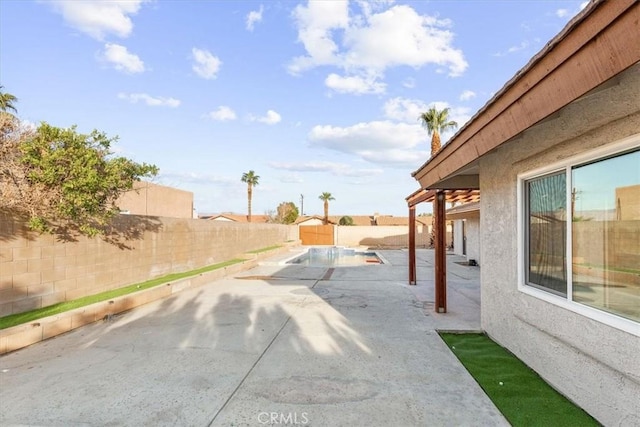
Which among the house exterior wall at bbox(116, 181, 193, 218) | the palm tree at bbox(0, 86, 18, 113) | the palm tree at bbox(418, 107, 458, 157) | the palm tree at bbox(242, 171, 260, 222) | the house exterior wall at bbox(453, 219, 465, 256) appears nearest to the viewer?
the palm tree at bbox(0, 86, 18, 113)

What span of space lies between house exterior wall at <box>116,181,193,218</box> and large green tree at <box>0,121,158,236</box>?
11.6 meters

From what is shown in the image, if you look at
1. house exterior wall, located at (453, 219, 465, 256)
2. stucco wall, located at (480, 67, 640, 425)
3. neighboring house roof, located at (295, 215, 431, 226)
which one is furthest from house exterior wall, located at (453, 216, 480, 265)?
neighboring house roof, located at (295, 215, 431, 226)

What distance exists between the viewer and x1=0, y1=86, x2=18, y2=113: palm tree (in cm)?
781

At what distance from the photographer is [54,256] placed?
7.88 m

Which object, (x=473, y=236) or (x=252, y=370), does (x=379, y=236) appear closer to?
(x=473, y=236)

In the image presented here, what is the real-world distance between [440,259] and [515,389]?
168 inches

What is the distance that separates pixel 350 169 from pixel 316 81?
30461 millimetres

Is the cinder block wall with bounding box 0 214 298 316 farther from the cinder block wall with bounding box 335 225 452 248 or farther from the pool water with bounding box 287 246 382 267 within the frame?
the cinder block wall with bounding box 335 225 452 248

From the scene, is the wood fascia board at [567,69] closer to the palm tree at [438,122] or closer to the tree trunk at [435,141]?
the tree trunk at [435,141]

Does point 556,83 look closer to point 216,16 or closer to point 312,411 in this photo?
point 312,411

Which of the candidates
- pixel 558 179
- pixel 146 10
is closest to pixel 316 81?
pixel 146 10

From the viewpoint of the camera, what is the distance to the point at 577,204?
3.94 metres

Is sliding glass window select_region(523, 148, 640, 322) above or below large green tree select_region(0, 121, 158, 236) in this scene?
below

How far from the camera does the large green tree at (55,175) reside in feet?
22.6
